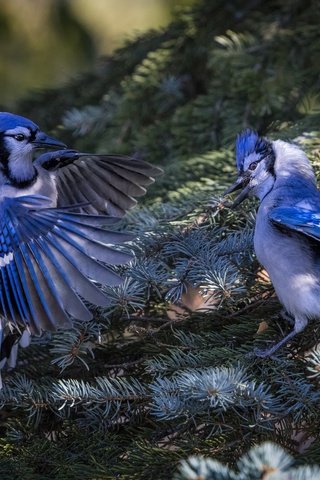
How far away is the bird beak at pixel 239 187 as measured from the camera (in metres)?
2.40

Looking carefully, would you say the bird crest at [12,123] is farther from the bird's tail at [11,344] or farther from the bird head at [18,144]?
the bird's tail at [11,344]

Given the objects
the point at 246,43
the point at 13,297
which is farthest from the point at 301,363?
the point at 246,43

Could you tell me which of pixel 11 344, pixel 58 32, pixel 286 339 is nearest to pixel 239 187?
pixel 286 339

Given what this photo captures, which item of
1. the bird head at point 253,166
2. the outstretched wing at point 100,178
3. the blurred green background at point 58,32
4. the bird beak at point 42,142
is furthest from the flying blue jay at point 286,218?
the blurred green background at point 58,32

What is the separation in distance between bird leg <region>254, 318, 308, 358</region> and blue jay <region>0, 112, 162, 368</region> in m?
0.37

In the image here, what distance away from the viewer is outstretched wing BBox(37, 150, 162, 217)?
2723mm

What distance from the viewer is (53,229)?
2123 mm

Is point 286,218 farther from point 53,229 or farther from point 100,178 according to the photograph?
point 100,178

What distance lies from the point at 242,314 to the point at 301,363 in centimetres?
25

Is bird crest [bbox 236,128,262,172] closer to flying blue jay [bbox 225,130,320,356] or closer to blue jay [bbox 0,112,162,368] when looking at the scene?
flying blue jay [bbox 225,130,320,356]

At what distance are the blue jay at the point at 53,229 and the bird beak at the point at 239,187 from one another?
292mm

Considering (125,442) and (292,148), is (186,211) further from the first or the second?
(125,442)

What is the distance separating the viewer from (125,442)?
74.6 inches

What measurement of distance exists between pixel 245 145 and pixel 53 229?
2.24 ft
